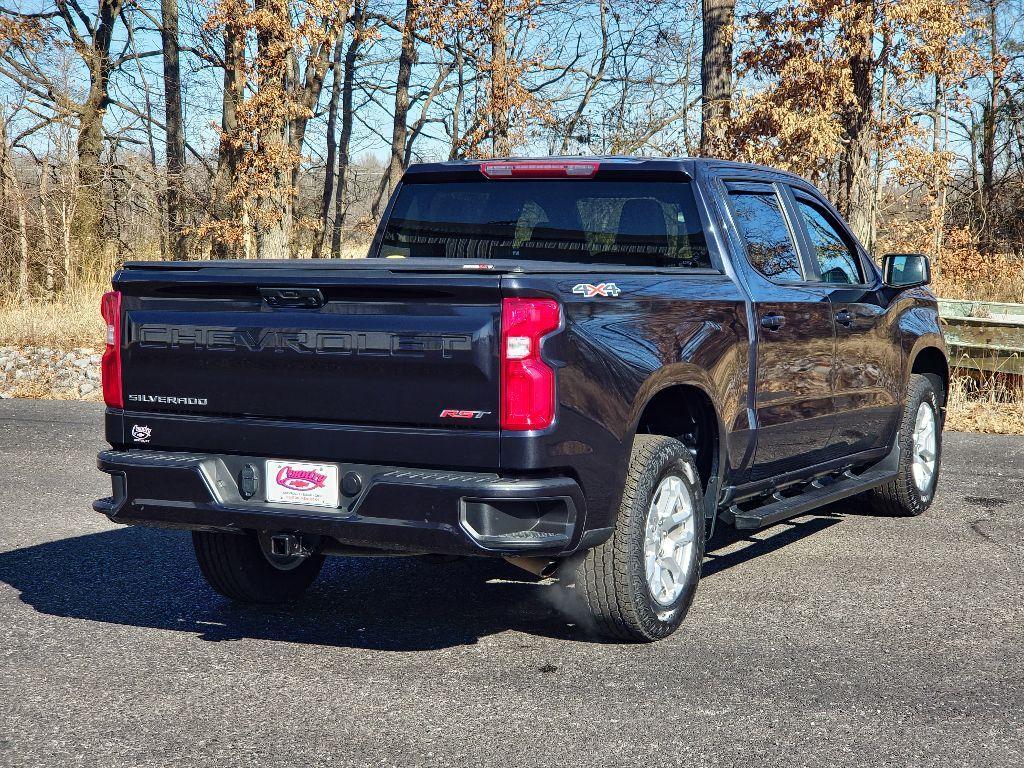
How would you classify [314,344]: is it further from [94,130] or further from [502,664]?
[94,130]

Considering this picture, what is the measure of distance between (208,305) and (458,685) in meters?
1.71

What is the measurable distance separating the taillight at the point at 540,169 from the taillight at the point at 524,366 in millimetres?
1843

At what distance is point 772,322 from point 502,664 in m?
2.15

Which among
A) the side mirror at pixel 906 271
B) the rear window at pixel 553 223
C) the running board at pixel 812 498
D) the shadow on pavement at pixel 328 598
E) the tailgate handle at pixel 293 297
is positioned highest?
the rear window at pixel 553 223

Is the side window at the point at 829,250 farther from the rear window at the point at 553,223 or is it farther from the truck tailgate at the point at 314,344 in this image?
the truck tailgate at the point at 314,344

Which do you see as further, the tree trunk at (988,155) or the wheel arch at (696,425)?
the tree trunk at (988,155)

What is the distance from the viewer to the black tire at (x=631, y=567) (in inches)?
187

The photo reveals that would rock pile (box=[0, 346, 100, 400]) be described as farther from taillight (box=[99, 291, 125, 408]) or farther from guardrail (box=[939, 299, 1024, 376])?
taillight (box=[99, 291, 125, 408])

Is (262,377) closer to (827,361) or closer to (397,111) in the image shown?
(827,361)

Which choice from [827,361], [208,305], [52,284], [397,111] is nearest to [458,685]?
[208,305]

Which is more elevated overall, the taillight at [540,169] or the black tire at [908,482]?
the taillight at [540,169]

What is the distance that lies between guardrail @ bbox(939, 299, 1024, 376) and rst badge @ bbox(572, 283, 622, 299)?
910 cm

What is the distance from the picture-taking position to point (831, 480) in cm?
695

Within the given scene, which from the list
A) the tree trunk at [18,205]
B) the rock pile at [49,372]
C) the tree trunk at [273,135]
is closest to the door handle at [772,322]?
the rock pile at [49,372]
